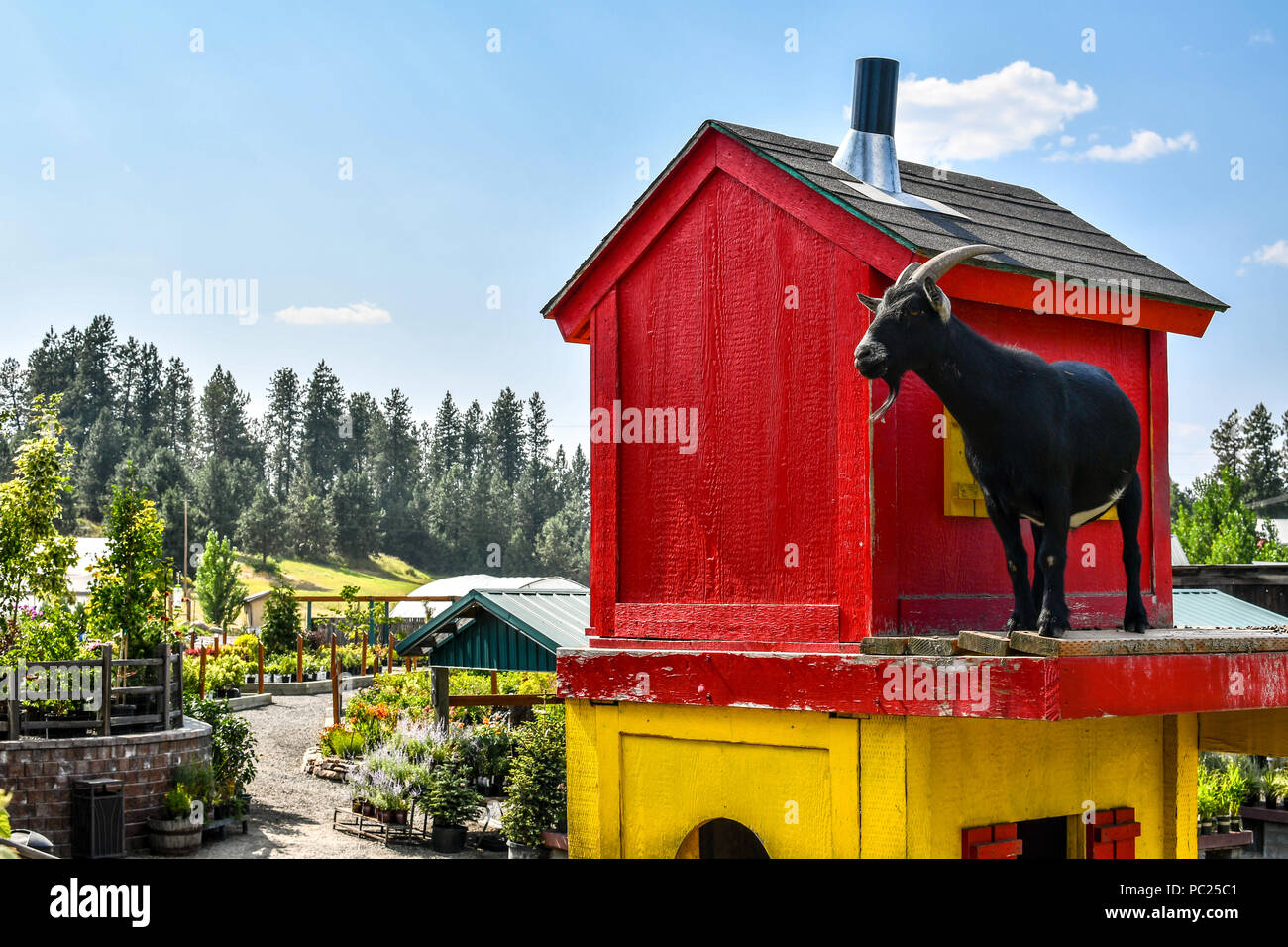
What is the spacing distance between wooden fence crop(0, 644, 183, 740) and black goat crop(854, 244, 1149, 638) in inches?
648

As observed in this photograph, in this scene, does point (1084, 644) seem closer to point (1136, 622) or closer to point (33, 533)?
point (1136, 622)

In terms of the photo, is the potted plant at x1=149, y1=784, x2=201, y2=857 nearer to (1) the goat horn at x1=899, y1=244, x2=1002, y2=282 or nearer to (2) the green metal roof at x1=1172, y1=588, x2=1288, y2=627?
(2) the green metal roof at x1=1172, y1=588, x2=1288, y2=627

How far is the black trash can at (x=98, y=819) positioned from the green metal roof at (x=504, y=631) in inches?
182

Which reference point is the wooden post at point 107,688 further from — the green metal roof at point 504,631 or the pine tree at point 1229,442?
the pine tree at point 1229,442

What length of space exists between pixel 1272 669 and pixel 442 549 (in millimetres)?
97544

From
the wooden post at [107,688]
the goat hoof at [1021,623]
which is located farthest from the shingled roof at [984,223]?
the wooden post at [107,688]

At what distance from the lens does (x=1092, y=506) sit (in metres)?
5.33

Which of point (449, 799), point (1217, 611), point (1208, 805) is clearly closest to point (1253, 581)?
point (1217, 611)

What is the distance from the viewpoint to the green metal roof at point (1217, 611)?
56.2ft

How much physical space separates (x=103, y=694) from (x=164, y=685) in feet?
3.90

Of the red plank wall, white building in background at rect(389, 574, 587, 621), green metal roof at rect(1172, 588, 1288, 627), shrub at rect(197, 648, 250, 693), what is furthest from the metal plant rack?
shrub at rect(197, 648, 250, 693)

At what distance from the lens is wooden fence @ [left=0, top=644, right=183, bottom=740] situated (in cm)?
1841

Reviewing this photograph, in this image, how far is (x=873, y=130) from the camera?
656cm
